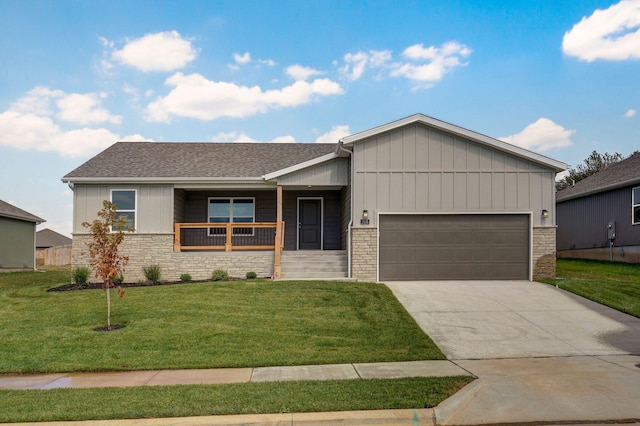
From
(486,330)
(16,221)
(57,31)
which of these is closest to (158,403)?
(486,330)

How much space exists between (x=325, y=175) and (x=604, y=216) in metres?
13.4

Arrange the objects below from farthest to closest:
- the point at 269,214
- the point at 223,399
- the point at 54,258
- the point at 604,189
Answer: the point at 54,258
the point at 604,189
the point at 269,214
the point at 223,399

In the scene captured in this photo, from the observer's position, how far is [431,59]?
18516mm

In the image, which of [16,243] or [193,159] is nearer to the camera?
[193,159]

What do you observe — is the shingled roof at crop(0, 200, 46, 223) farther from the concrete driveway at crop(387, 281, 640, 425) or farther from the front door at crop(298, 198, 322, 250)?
the concrete driveway at crop(387, 281, 640, 425)

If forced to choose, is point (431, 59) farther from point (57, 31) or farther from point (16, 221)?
point (16, 221)

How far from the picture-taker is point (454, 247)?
15719 mm

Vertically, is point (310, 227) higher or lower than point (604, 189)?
lower

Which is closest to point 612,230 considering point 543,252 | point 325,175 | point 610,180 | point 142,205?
point 610,180

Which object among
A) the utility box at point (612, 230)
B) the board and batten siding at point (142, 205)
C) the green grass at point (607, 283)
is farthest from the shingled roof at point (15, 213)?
the utility box at point (612, 230)

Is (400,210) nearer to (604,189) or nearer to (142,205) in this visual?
(142,205)

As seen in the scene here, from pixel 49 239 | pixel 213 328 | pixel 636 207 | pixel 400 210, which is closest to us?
pixel 213 328

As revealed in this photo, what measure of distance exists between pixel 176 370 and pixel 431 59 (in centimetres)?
1472

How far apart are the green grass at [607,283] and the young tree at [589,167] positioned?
30115 mm
